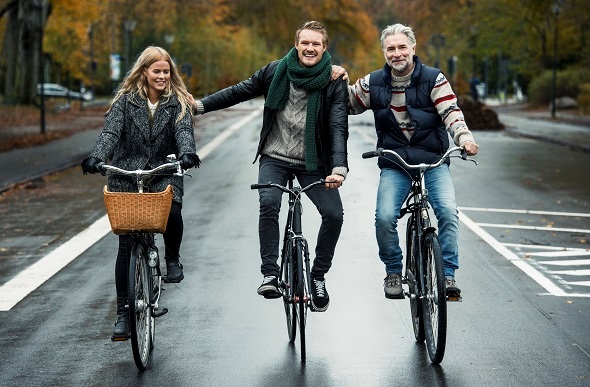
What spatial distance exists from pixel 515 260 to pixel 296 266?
13.4 ft

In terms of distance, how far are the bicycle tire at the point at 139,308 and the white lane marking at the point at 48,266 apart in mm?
1914

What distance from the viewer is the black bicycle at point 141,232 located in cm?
621

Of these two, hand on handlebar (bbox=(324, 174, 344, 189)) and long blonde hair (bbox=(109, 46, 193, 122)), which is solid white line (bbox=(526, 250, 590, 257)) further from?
long blonde hair (bbox=(109, 46, 193, 122))

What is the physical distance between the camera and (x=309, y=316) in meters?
7.86

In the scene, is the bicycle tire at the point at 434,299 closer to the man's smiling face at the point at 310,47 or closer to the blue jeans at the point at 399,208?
the blue jeans at the point at 399,208

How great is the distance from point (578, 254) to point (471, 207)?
13.3ft

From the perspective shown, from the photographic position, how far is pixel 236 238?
11.7m

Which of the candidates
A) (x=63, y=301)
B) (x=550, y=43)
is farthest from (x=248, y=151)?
(x=550, y=43)

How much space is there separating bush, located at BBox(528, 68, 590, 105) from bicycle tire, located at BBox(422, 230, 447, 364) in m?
46.4

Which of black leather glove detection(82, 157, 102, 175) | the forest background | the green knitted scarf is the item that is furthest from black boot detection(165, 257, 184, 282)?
the forest background

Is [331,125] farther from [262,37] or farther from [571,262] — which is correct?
[262,37]

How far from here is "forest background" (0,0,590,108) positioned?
1836 inches

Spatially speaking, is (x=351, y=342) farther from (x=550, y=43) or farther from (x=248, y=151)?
(x=550, y=43)

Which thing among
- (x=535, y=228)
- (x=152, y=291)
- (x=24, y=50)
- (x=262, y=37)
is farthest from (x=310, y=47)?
(x=262, y=37)
